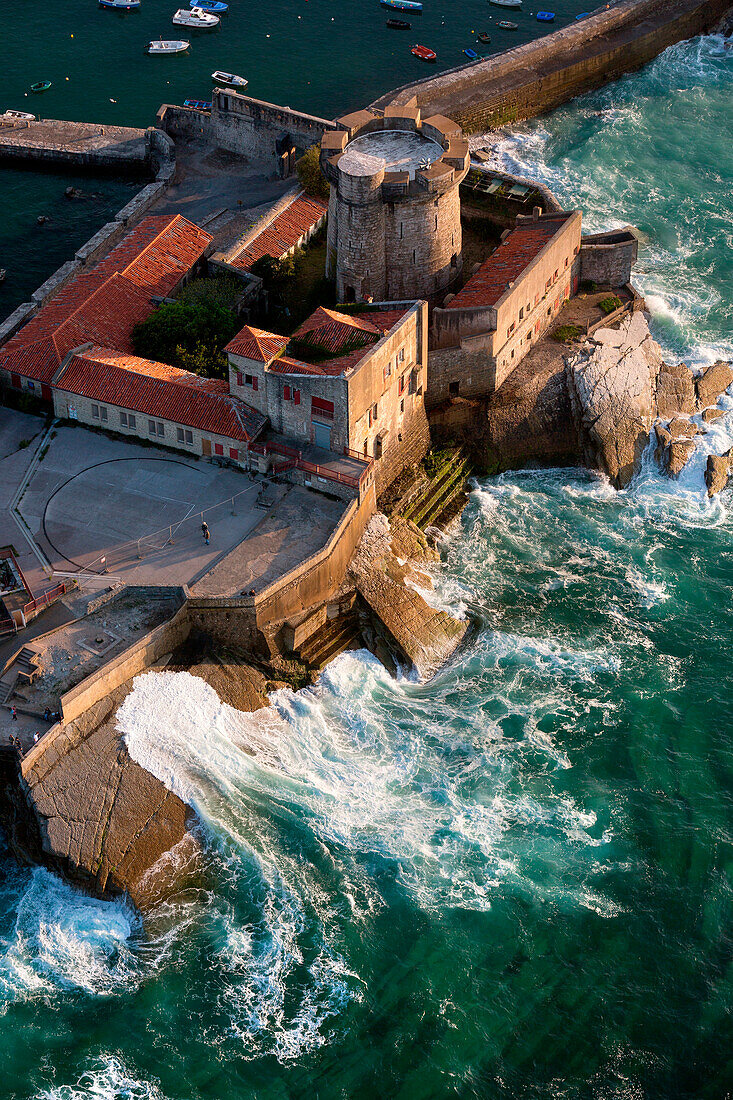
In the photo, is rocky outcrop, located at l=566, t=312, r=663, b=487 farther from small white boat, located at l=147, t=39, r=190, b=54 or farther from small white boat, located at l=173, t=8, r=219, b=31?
small white boat, located at l=173, t=8, r=219, b=31

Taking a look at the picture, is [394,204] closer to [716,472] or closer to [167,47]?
[716,472]

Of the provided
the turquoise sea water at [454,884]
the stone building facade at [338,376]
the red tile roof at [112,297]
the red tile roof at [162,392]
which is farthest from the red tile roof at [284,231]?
the turquoise sea water at [454,884]

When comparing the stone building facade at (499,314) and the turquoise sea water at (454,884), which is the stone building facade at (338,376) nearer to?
the stone building facade at (499,314)

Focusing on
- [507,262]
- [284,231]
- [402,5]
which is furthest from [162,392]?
[402,5]

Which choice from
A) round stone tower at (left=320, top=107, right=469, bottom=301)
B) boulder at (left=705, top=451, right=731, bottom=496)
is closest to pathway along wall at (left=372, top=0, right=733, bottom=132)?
round stone tower at (left=320, top=107, right=469, bottom=301)

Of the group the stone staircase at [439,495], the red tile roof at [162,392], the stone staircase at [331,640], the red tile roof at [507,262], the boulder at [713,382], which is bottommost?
the stone staircase at [331,640]

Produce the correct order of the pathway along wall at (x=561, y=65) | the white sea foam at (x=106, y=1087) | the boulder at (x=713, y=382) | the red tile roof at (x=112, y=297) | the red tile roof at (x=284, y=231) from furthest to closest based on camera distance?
the pathway along wall at (x=561, y=65), the red tile roof at (x=284, y=231), the boulder at (x=713, y=382), the red tile roof at (x=112, y=297), the white sea foam at (x=106, y=1087)
